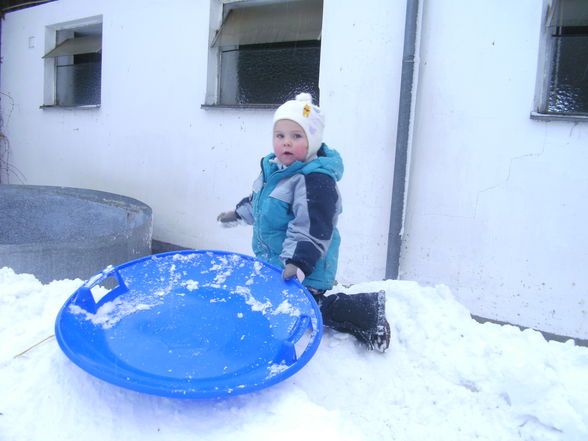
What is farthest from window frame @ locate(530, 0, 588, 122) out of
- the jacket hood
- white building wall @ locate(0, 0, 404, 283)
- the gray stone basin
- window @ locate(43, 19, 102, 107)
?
window @ locate(43, 19, 102, 107)

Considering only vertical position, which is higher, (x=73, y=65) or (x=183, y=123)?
(x=73, y=65)

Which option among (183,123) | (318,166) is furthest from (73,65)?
(318,166)

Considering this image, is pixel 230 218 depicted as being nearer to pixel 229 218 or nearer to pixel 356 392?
pixel 229 218

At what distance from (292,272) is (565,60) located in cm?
247

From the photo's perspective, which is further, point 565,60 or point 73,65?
point 73,65

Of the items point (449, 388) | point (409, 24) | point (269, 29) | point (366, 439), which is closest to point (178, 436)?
point (366, 439)

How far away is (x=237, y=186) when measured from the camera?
4305 millimetres

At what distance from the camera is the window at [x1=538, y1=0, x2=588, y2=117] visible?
2.93 meters

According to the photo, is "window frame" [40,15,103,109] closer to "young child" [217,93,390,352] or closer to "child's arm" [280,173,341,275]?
"young child" [217,93,390,352]

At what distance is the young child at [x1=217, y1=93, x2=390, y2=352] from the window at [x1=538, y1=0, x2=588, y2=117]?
1.82 m

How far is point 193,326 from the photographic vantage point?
5.44 feet

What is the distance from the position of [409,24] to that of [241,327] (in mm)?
2452

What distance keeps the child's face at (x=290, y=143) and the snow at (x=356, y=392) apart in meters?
0.79

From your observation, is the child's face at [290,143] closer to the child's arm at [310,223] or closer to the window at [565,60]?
the child's arm at [310,223]
